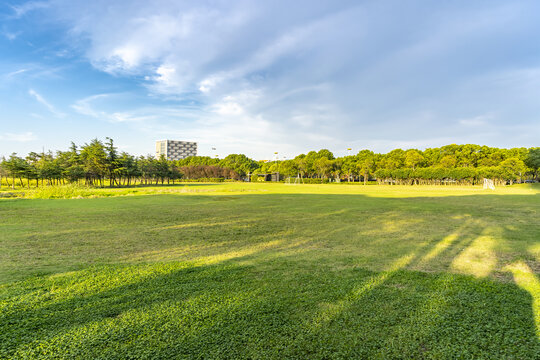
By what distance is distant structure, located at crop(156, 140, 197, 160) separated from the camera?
184m

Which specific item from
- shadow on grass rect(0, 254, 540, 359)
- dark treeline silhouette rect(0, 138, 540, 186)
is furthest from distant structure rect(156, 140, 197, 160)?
shadow on grass rect(0, 254, 540, 359)

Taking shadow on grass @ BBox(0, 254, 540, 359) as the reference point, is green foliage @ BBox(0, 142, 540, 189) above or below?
above

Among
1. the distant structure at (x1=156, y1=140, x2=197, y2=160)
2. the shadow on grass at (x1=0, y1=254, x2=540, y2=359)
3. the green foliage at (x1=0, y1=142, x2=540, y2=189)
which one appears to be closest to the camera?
the shadow on grass at (x1=0, y1=254, x2=540, y2=359)

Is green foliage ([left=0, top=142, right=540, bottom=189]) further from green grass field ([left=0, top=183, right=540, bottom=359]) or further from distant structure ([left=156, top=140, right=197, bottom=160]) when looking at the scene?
distant structure ([left=156, top=140, right=197, bottom=160])

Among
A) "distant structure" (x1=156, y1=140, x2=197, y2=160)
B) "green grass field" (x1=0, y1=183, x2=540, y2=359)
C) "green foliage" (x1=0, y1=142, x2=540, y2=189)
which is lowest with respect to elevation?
"green grass field" (x1=0, y1=183, x2=540, y2=359)

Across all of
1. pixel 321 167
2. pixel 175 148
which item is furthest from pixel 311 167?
pixel 175 148

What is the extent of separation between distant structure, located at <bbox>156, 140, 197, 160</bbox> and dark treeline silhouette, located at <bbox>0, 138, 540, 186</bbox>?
95385 mm

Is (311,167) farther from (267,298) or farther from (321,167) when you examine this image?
(267,298)

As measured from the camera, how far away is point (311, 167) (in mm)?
87125

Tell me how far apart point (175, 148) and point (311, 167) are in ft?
429

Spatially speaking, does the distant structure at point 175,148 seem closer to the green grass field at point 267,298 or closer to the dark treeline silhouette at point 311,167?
the dark treeline silhouette at point 311,167

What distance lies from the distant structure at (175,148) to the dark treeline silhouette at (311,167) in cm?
9539

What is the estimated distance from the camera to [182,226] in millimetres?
Answer: 8453

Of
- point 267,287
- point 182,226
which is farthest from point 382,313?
point 182,226
